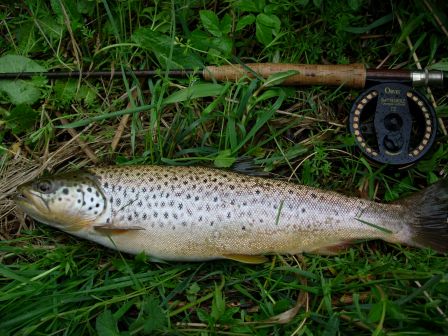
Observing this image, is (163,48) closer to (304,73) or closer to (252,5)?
(252,5)

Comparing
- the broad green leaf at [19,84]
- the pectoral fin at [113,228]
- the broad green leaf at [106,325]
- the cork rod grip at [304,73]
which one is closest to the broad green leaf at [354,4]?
the cork rod grip at [304,73]

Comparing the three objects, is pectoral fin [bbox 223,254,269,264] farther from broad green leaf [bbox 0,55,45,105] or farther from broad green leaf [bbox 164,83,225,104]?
broad green leaf [bbox 0,55,45,105]

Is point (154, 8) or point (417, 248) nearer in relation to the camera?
point (417, 248)

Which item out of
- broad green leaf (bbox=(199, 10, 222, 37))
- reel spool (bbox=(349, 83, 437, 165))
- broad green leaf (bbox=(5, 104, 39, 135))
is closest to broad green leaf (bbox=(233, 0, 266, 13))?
broad green leaf (bbox=(199, 10, 222, 37))

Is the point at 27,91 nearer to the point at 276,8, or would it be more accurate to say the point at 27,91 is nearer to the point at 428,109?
the point at 276,8

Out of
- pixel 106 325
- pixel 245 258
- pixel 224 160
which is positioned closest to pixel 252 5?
pixel 224 160

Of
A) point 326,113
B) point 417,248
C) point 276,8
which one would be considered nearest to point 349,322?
point 417,248
